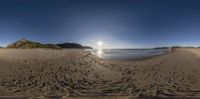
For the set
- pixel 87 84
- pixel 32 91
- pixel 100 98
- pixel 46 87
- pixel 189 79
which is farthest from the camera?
pixel 189 79

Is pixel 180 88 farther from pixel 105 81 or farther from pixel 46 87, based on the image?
pixel 46 87

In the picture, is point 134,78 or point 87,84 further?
point 134,78

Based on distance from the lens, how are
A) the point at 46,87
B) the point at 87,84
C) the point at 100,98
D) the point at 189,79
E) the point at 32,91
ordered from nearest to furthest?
1. the point at 100,98
2. the point at 32,91
3. the point at 46,87
4. the point at 87,84
5. the point at 189,79

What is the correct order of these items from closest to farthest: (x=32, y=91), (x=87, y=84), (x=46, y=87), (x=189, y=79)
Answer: (x=32, y=91)
(x=46, y=87)
(x=87, y=84)
(x=189, y=79)

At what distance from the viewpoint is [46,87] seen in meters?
12.6

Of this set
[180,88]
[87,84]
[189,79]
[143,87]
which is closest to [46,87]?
[87,84]

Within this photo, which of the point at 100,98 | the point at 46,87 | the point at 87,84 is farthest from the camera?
the point at 87,84

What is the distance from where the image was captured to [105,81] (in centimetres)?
1460

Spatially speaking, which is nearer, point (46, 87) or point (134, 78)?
point (46, 87)

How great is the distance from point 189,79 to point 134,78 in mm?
3076

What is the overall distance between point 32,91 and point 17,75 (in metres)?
5.22

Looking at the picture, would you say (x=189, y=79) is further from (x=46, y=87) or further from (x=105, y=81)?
(x=46, y=87)

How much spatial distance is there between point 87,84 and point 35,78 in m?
3.40

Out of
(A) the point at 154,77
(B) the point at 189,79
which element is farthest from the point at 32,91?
(B) the point at 189,79
